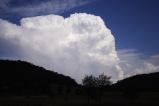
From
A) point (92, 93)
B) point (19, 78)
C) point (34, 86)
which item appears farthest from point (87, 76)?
point (19, 78)

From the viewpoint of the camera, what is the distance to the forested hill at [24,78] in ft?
434

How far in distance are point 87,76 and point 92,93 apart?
13.9 meters

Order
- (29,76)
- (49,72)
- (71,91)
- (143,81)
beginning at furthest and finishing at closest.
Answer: (49,72)
(143,81)
(29,76)
(71,91)

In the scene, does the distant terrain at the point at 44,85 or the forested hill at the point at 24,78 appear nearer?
the distant terrain at the point at 44,85

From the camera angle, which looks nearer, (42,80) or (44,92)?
(44,92)

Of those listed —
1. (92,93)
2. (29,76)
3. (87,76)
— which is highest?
(29,76)

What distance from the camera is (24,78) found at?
6029 inches

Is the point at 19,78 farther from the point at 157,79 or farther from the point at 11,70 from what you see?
the point at 157,79

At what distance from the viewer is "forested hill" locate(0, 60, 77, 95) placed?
434 feet

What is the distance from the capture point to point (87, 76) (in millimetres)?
97688

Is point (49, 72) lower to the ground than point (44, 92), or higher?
higher

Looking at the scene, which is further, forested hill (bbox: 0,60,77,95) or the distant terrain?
forested hill (bbox: 0,60,77,95)

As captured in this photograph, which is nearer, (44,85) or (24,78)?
(44,85)

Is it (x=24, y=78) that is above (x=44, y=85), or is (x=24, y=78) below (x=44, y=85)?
above
